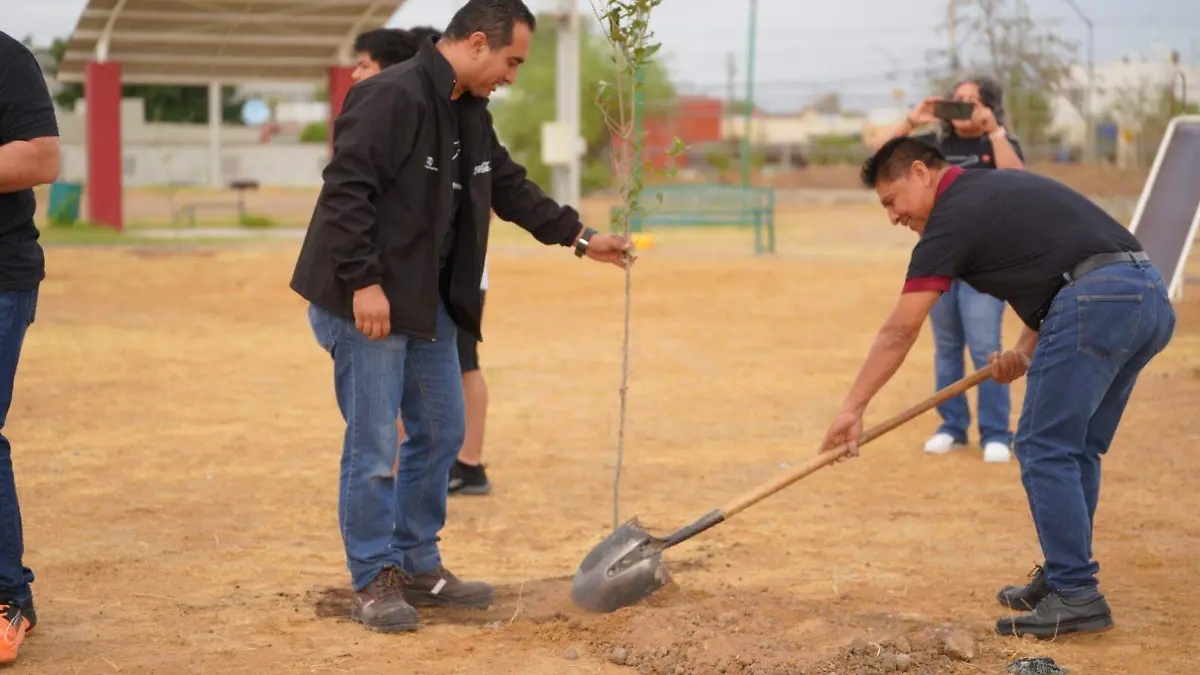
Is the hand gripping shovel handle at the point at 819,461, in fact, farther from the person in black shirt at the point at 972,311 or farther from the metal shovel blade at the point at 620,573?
the person in black shirt at the point at 972,311

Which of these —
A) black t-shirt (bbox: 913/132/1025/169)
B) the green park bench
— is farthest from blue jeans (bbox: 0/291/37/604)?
the green park bench

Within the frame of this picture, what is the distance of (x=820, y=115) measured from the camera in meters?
53.6

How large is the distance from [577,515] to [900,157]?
8.60 ft

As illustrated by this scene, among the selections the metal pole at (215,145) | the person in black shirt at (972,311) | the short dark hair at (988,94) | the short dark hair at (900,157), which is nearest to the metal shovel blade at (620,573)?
the short dark hair at (900,157)

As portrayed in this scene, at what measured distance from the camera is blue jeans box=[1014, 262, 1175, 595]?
4.66 metres

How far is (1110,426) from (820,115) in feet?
164

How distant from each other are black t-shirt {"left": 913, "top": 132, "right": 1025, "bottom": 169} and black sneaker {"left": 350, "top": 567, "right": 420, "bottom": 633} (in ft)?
13.0

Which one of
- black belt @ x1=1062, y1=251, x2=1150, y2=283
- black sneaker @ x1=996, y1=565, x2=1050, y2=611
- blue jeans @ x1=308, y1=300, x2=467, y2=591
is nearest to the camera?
black belt @ x1=1062, y1=251, x2=1150, y2=283

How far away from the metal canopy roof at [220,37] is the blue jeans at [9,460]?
1990 centimetres

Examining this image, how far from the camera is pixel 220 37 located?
24.9 meters

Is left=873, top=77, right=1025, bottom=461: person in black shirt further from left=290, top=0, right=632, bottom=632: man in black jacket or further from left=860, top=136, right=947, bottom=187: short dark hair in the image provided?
left=290, top=0, right=632, bottom=632: man in black jacket

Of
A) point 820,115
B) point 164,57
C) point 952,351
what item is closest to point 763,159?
point 820,115

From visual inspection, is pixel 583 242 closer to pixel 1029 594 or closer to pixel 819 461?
pixel 819 461

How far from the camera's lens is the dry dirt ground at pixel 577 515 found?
4602 millimetres
